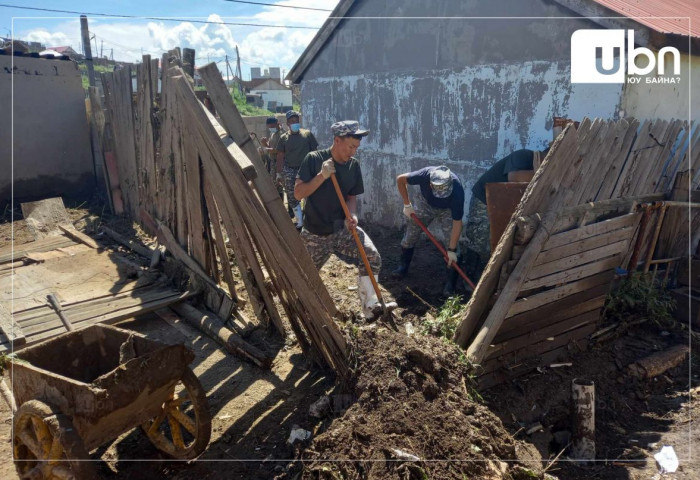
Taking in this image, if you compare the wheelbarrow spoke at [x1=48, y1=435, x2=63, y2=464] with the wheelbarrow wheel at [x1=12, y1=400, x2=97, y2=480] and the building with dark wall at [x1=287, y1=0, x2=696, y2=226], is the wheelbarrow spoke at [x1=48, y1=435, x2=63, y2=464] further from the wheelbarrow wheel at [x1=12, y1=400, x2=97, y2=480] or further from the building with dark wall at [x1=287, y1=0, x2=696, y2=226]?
the building with dark wall at [x1=287, y1=0, x2=696, y2=226]

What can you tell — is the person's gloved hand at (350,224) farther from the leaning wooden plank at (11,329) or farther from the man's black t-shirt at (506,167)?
the leaning wooden plank at (11,329)

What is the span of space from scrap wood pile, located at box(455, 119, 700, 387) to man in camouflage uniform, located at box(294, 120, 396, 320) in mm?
1077

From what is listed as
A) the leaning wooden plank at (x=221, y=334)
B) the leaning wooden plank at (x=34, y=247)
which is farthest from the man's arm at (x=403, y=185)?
the leaning wooden plank at (x=34, y=247)

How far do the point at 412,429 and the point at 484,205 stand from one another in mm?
3580

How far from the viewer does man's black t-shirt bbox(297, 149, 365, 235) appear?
459 centimetres

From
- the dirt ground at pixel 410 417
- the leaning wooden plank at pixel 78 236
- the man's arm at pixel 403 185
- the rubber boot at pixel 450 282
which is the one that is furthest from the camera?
the leaning wooden plank at pixel 78 236

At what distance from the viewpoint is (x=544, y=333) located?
4.18m

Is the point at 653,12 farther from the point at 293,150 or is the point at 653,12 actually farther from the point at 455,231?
the point at 293,150

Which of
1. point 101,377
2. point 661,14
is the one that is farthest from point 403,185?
point 101,377

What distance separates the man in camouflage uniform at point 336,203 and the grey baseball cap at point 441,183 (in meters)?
1.04

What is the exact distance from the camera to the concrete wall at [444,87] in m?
5.80

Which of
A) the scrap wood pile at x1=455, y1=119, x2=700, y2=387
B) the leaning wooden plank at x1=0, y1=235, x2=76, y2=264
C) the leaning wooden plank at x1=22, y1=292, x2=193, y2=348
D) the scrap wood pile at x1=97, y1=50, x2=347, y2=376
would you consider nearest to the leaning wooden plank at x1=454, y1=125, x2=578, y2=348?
the scrap wood pile at x1=455, y1=119, x2=700, y2=387

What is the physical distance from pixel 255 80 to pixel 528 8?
155 ft

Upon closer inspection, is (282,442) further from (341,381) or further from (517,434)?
(517,434)
